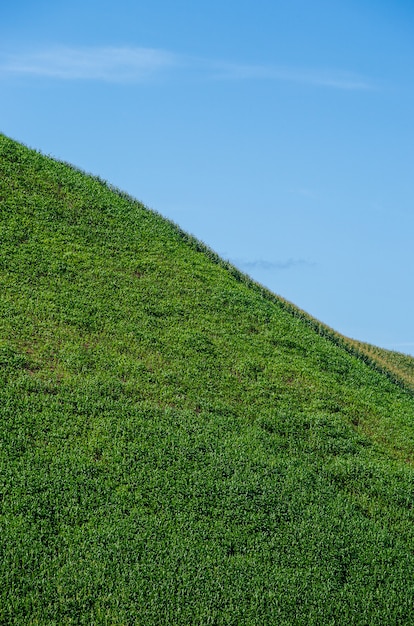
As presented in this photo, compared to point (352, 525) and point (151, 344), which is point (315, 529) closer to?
point (352, 525)

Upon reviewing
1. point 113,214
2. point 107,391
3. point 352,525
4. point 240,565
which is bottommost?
point 240,565

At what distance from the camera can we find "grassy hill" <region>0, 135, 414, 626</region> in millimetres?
13422

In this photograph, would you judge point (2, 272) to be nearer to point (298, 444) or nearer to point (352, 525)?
point (298, 444)

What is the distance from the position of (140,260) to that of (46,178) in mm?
6921

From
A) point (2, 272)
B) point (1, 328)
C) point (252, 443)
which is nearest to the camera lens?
point (252, 443)

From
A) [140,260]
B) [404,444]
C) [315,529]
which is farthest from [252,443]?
[140,260]

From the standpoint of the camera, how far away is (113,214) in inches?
1180

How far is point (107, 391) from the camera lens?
62.8 ft

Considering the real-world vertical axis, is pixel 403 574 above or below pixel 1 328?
below

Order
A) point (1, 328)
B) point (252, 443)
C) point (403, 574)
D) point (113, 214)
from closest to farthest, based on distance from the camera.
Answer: point (403, 574) → point (252, 443) → point (1, 328) → point (113, 214)

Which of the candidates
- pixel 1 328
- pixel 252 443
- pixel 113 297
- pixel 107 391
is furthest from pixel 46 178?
pixel 252 443

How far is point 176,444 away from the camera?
17.4 meters

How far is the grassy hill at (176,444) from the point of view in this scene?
1342cm

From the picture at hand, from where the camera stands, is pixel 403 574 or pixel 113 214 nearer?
pixel 403 574
